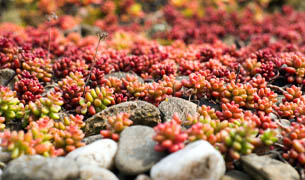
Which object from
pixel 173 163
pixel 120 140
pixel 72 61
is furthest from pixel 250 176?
pixel 72 61

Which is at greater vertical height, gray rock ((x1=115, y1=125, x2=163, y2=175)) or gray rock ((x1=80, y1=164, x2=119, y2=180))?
gray rock ((x1=115, y1=125, x2=163, y2=175))

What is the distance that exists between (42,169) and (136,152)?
0.77m

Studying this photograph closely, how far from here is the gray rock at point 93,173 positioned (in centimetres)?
225

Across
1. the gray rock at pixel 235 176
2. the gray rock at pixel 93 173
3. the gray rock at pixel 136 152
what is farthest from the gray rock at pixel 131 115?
the gray rock at pixel 235 176

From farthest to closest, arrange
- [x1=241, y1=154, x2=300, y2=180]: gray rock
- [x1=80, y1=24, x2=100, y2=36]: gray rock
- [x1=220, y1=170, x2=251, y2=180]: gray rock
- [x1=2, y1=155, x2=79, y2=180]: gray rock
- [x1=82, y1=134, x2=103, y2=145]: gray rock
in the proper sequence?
1. [x1=80, y1=24, x2=100, y2=36]: gray rock
2. [x1=82, y1=134, x2=103, y2=145]: gray rock
3. [x1=220, y1=170, x2=251, y2=180]: gray rock
4. [x1=241, y1=154, x2=300, y2=180]: gray rock
5. [x1=2, y1=155, x2=79, y2=180]: gray rock

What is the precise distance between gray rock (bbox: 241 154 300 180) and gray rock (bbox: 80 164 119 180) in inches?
43.7

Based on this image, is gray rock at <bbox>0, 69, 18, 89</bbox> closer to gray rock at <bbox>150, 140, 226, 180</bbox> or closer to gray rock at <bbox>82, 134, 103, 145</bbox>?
gray rock at <bbox>82, 134, 103, 145</bbox>

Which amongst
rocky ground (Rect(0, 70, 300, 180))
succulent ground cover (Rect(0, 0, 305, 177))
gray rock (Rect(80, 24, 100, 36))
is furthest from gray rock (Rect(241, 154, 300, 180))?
gray rock (Rect(80, 24, 100, 36))

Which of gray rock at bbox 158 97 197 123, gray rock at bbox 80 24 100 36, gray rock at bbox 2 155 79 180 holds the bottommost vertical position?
gray rock at bbox 2 155 79 180

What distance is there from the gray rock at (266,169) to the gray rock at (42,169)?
55.1 inches

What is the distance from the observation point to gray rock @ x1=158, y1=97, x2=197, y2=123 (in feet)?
10.0

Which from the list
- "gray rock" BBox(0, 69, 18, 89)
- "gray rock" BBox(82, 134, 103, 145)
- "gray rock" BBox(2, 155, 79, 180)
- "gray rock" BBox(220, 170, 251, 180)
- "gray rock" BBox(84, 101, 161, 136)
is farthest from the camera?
"gray rock" BBox(0, 69, 18, 89)

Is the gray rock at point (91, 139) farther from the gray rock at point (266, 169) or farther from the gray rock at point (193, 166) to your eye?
the gray rock at point (266, 169)

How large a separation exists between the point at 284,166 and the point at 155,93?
5.02ft
